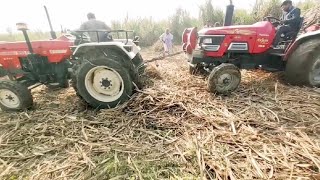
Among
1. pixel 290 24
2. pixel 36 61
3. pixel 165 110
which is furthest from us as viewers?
pixel 290 24

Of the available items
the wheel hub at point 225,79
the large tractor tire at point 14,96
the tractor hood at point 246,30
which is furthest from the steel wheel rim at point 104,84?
the tractor hood at point 246,30

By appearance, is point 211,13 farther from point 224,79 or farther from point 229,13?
point 224,79

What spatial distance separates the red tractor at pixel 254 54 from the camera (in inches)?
149

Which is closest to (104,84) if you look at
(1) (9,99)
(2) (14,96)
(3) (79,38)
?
(3) (79,38)

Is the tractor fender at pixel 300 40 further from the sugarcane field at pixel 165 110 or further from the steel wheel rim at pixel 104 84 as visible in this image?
the steel wheel rim at pixel 104 84

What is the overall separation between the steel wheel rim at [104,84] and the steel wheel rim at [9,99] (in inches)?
47.3

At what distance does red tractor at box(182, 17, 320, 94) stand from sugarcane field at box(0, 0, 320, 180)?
0.02m

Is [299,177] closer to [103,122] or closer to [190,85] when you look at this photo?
[103,122]

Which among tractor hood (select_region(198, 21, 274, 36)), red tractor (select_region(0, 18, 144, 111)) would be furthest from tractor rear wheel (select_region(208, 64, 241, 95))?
red tractor (select_region(0, 18, 144, 111))

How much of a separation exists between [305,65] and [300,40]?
438 mm

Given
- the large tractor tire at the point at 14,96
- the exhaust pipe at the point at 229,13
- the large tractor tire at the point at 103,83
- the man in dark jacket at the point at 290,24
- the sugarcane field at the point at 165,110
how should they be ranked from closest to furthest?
the sugarcane field at the point at 165,110 → the large tractor tire at the point at 103,83 → the large tractor tire at the point at 14,96 → the man in dark jacket at the point at 290,24 → the exhaust pipe at the point at 229,13

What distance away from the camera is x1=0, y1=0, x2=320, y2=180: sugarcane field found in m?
2.22

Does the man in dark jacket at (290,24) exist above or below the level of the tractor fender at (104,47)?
above

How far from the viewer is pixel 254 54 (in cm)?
434
